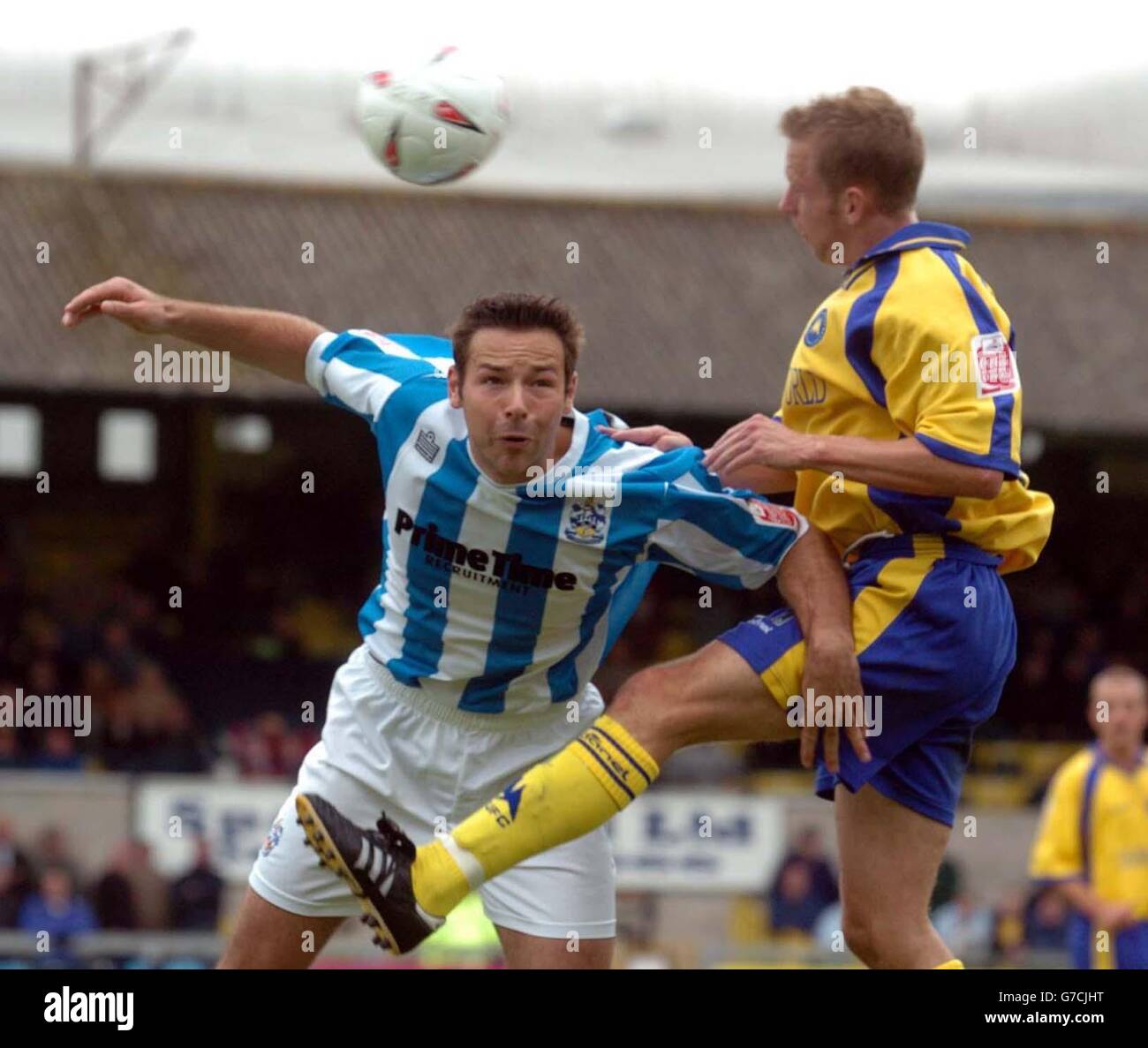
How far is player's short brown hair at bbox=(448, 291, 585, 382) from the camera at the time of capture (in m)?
4.93

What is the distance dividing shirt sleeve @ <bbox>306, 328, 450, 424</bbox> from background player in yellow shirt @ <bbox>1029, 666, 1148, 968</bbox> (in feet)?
16.8

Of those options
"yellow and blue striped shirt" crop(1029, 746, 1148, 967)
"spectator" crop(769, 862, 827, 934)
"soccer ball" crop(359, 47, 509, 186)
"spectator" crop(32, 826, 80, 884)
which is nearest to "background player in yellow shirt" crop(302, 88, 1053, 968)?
"soccer ball" crop(359, 47, 509, 186)

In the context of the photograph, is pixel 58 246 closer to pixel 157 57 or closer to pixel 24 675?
pixel 157 57

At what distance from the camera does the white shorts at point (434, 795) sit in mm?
5297

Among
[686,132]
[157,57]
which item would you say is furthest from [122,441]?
[686,132]

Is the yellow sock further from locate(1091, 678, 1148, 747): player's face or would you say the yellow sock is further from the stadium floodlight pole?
the stadium floodlight pole

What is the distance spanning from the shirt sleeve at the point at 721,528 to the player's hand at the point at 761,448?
3.6 inches

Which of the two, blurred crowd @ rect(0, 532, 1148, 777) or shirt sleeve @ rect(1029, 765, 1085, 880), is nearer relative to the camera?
shirt sleeve @ rect(1029, 765, 1085, 880)

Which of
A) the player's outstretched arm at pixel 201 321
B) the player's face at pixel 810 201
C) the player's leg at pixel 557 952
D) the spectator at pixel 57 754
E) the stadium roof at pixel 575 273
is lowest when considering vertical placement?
the player's leg at pixel 557 952

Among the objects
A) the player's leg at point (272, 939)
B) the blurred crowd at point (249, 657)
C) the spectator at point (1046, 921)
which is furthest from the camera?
the blurred crowd at point (249, 657)

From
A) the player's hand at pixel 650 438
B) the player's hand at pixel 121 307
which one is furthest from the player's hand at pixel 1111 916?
the player's hand at pixel 121 307

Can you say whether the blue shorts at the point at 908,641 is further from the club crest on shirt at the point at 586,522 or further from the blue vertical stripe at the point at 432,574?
the blue vertical stripe at the point at 432,574

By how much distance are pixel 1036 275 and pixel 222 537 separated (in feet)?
26.7

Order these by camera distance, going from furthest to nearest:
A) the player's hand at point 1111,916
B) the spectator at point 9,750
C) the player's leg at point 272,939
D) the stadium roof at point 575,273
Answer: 1. the stadium roof at point 575,273
2. the spectator at point 9,750
3. the player's hand at point 1111,916
4. the player's leg at point 272,939
